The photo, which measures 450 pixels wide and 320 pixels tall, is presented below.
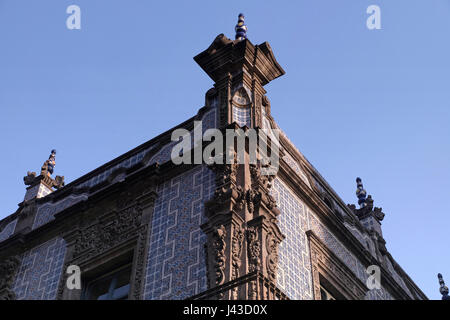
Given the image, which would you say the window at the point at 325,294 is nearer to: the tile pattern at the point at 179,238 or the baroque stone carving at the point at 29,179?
the tile pattern at the point at 179,238

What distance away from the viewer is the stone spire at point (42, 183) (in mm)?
16656

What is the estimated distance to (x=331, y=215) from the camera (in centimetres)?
1441

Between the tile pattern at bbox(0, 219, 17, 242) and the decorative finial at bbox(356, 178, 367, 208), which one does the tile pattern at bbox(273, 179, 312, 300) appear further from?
the tile pattern at bbox(0, 219, 17, 242)

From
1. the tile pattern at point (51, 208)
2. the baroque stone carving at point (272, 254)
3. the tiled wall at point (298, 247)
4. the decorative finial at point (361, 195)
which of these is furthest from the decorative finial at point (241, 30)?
the decorative finial at point (361, 195)

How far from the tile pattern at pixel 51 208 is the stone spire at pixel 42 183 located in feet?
3.08

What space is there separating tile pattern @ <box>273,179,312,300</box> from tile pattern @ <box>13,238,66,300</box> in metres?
4.13

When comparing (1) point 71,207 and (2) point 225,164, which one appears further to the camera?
(1) point 71,207

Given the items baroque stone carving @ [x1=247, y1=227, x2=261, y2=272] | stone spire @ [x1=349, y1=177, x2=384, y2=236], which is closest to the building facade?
baroque stone carving @ [x1=247, y1=227, x2=261, y2=272]

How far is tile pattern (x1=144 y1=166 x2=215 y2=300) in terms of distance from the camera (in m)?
11.1

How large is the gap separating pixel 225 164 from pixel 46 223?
4.42 meters
